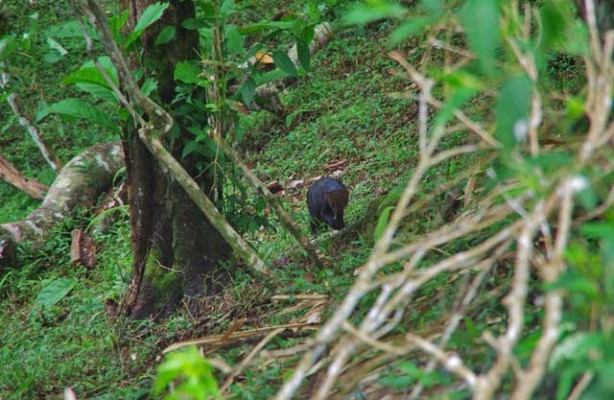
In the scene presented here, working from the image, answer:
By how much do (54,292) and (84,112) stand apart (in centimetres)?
170

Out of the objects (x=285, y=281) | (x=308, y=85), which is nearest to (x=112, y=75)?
(x=285, y=281)

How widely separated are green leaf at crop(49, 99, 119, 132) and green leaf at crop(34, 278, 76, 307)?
1.59 meters

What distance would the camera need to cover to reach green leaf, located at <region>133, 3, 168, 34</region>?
413 cm

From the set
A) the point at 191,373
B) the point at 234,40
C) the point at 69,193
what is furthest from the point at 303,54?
the point at 69,193

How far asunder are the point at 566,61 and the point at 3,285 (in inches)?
178

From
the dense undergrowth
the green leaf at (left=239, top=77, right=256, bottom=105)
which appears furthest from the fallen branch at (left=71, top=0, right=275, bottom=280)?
the green leaf at (left=239, top=77, right=256, bottom=105)

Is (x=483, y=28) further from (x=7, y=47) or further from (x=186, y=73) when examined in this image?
(x=7, y=47)

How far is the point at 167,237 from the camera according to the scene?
4.75 metres

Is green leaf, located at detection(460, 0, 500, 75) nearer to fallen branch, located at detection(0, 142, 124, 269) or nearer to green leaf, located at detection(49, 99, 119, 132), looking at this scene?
green leaf, located at detection(49, 99, 119, 132)

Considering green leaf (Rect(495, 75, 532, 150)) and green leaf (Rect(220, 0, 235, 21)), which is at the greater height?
green leaf (Rect(220, 0, 235, 21))

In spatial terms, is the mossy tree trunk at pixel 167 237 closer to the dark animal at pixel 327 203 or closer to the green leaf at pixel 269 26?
the green leaf at pixel 269 26

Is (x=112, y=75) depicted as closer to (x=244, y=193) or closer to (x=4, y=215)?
(x=244, y=193)

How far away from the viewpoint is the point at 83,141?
29.9 feet

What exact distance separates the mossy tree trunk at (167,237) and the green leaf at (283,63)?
1.71ft
